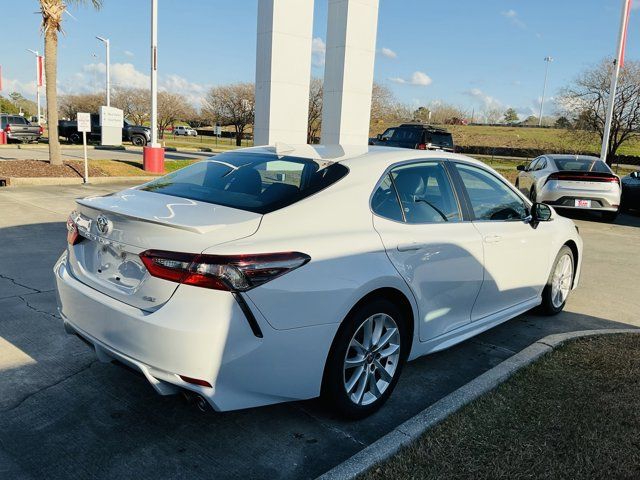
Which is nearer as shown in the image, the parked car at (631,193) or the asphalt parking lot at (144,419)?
the asphalt parking lot at (144,419)

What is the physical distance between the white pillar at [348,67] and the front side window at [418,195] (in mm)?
11966

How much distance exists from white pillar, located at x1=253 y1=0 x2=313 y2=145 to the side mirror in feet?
31.9

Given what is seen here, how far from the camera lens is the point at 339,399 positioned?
310 cm

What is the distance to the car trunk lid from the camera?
8.76 ft

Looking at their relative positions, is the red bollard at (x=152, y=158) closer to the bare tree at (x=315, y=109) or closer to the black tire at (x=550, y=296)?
the black tire at (x=550, y=296)

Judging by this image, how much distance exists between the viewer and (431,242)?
3574 millimetres

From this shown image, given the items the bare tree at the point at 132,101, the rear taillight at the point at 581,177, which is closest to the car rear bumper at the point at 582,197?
the rear taillight at the point at 581,177

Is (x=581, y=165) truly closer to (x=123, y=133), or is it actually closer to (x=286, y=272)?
(x=286, y=272)

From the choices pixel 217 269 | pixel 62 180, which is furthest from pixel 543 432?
pixel 62 180

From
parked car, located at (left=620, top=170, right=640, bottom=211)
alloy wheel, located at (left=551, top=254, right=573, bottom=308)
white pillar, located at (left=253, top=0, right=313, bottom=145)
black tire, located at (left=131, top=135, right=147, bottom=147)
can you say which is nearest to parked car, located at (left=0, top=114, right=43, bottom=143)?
black tire, located at (left=131, top=135, right=147, bottom=147)

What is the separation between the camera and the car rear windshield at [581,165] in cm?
1242

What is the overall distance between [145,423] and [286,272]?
51.3 inches

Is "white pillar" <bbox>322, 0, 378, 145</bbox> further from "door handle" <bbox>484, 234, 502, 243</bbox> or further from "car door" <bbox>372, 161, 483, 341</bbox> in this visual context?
"car door" <bbox>372, 161, 483, 341</bbox>

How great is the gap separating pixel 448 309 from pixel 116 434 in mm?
2256
